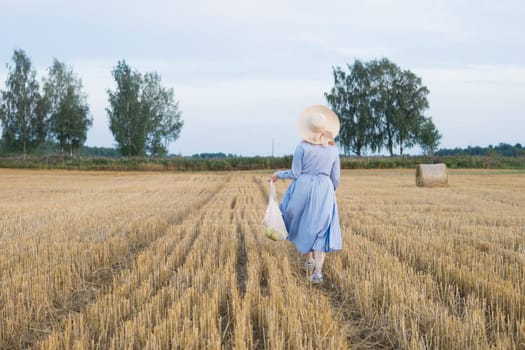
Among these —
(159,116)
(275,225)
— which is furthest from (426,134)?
(275,225)

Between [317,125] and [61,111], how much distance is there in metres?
58.1

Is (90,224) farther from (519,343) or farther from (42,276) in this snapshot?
(519,343)

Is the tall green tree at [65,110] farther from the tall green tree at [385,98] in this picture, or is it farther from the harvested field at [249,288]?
the harvested field at [249,288]

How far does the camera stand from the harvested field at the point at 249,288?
3730mm

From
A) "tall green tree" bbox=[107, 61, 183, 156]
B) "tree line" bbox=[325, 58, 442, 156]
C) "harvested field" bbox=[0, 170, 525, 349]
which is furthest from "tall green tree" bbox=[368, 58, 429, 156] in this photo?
"harvested field" bbox=[0, 170, 525, 349]

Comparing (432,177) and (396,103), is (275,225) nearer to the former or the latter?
(432,177)

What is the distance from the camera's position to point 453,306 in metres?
4.44

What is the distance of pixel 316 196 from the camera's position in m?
6.01

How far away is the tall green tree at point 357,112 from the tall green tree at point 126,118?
79.0 feet

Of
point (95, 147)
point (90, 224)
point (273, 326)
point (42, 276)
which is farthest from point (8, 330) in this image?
point (95, 147)

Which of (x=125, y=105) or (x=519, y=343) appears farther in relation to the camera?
(x=125, y=105)

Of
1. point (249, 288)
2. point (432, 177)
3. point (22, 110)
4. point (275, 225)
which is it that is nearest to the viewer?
point (249, 288)

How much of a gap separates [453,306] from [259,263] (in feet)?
8.52

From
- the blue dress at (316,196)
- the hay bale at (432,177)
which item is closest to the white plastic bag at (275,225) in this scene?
the blue dress at (316,196)
